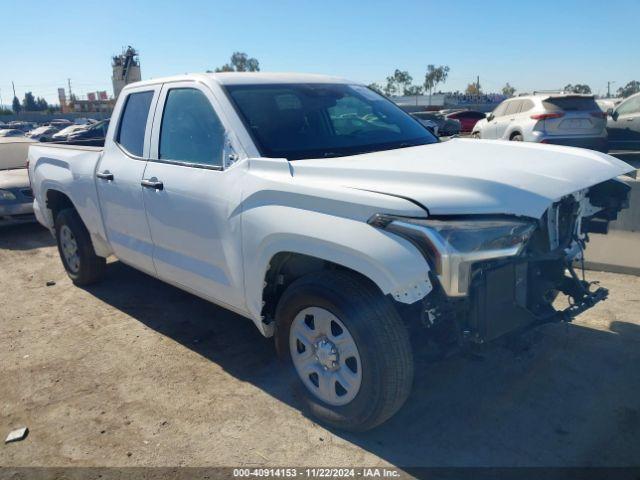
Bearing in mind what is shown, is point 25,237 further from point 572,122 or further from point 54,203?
point 572,122

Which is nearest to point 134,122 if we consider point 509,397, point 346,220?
point 346,220

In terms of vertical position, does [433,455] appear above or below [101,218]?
below

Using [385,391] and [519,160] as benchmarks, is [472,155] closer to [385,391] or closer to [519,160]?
[519,160]

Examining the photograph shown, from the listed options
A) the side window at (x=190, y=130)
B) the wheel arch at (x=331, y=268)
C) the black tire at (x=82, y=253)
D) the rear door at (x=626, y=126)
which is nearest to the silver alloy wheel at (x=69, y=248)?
the black tire at (x=82, y=253)

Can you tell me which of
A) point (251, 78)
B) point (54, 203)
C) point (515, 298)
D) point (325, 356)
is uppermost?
point (251, 78)

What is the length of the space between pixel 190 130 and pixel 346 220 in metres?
1.64

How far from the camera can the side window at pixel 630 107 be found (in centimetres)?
1280

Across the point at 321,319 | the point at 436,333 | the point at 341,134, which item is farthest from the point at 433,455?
the point at 341,134

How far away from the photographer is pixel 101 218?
186 inches

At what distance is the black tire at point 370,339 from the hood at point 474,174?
0.51 metres

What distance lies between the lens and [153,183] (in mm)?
3869

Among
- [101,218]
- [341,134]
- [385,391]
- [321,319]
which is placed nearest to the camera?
[385,391]

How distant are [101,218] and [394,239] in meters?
3.13

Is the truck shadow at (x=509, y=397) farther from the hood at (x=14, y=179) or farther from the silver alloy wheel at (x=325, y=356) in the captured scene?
the hood at (x=14, y=179)
